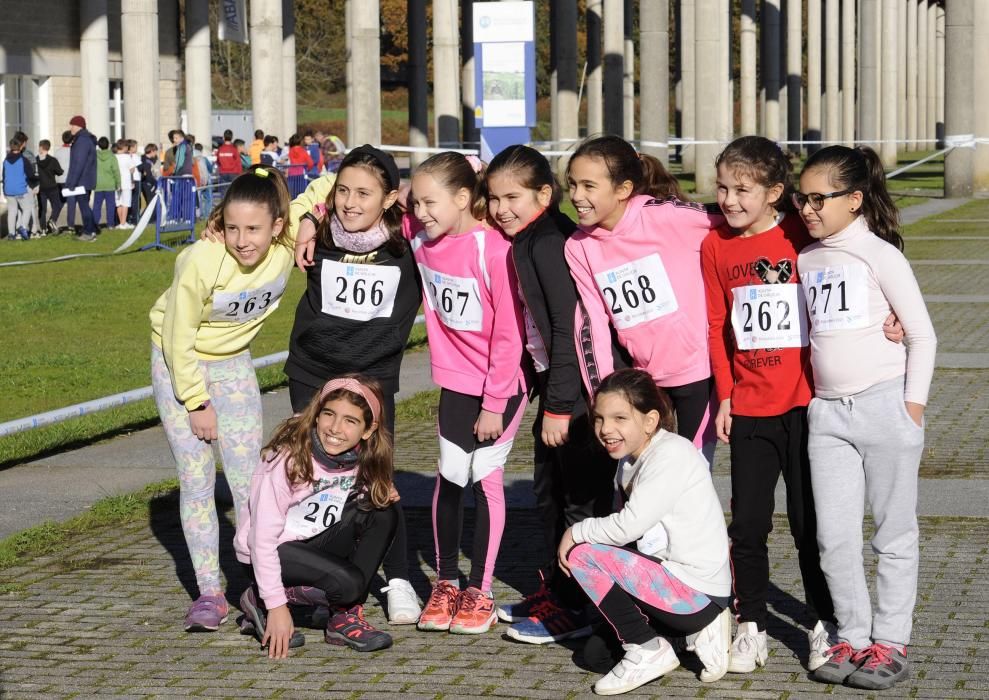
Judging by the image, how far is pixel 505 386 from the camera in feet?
20.2

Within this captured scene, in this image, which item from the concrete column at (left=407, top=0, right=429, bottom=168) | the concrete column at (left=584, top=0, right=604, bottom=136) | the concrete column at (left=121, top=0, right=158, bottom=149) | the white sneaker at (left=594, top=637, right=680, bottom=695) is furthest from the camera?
the concrete column at (left=584, top=0, right=604, bottom=136)

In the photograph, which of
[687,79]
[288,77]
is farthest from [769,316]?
A: [687,79]

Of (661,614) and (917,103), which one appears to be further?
(917,103)

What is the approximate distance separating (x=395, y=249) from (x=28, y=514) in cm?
307

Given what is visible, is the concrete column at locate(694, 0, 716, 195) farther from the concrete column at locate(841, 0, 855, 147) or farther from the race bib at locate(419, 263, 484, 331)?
the concrete column at locate(841, 0, 855, 147)

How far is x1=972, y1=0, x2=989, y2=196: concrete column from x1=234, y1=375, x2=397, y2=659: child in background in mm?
35900

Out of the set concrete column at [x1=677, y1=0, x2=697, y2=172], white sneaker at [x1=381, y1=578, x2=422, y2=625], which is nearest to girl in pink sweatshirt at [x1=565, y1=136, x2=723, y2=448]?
white sneaker at [x1=381, y1=578, x2=422, y2=625]

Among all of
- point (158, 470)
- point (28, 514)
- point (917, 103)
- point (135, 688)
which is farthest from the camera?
point (917, 103)

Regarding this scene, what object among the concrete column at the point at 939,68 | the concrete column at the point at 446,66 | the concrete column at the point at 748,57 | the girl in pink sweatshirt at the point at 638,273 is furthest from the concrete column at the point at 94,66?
the concrete column at the point at 939,68

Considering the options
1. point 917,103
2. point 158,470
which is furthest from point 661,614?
point 917,103

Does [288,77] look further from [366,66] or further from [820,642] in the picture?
→ [820,642]

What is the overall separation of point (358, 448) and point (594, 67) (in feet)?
185

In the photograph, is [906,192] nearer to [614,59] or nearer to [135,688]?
[614,59]

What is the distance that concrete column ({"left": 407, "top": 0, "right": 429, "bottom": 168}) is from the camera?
164 feet
